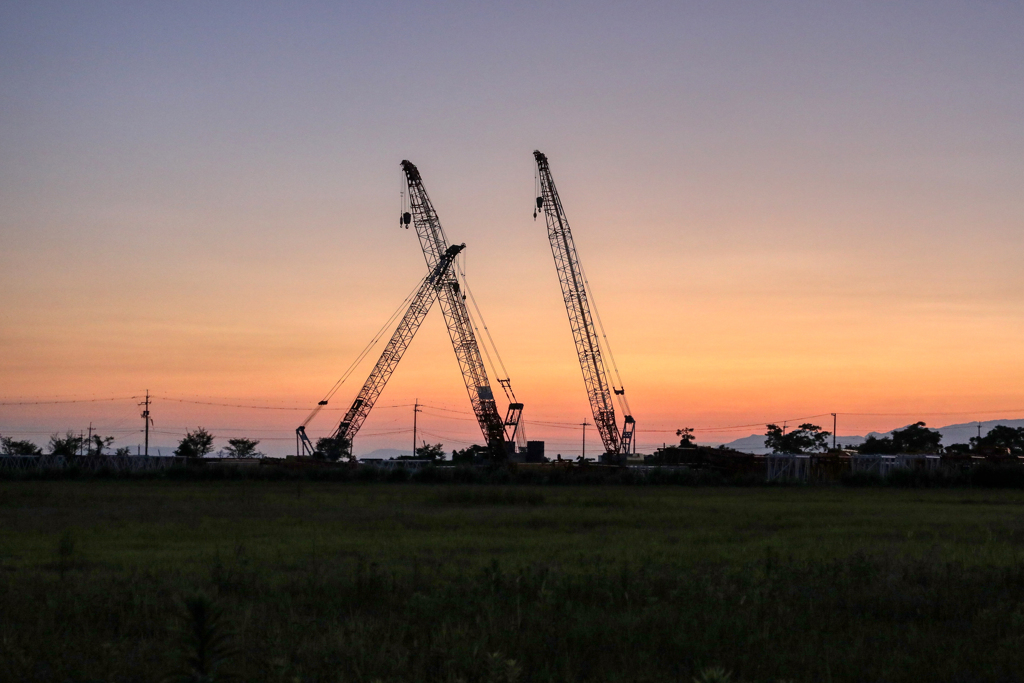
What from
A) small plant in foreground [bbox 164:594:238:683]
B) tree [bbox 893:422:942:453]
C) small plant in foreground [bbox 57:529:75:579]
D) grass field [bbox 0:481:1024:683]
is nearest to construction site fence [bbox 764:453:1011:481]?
grass field [bbox 0:481:1024:683]

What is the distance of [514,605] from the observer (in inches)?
563

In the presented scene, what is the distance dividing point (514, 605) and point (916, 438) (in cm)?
19378

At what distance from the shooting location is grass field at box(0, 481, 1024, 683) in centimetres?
1134

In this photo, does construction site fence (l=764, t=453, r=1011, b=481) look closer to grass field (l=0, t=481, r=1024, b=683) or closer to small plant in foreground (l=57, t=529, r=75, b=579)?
grass field (l=0, t=481, r=1024, b=683)

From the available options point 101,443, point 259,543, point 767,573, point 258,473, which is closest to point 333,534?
point 259,543

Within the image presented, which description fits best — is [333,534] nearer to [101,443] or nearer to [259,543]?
[259,543]

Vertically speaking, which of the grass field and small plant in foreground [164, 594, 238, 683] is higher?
small plant in foreground [164, 594, 238, 683]

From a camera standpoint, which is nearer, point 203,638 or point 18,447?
point 203,638

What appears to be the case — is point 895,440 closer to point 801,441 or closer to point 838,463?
point 801,441

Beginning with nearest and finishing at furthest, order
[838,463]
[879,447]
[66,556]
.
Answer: [66,556], [838,463], [879,447]

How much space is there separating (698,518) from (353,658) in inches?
986

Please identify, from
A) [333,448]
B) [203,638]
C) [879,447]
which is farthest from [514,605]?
[879,447]

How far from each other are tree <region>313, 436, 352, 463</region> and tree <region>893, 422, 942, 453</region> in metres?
103

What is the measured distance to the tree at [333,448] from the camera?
136m
